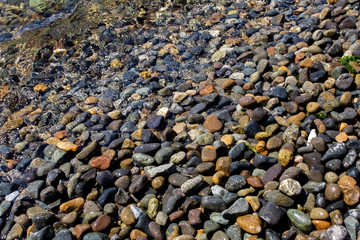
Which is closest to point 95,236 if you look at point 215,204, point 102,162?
point 102,162

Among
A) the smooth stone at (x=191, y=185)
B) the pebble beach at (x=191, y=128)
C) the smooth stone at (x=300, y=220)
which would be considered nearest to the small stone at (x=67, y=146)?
the pebble beach at (x=191, y=128)

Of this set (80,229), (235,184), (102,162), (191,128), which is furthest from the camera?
(191,128)

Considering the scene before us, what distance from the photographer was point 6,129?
5.56 m

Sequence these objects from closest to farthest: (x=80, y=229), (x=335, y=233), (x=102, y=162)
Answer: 1. (x=335, y=233)
2. (x=80, y=229)
3. (x=102, y=162)

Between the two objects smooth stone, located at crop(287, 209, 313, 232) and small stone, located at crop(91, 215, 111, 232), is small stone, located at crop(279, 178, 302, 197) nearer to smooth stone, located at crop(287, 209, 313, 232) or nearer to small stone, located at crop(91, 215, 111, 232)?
smooth stone, located at crop(287, 209, 313, 232)

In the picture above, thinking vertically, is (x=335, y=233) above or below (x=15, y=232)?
below

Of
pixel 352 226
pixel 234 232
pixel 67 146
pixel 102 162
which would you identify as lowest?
pixel 352 226

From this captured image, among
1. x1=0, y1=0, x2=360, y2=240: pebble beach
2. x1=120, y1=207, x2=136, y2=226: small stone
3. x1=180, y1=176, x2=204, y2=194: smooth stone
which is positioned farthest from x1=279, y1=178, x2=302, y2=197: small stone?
x1=120, y1=207, x2=136, y2=226: small stone

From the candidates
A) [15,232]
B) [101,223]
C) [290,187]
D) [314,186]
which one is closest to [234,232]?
[290,187]

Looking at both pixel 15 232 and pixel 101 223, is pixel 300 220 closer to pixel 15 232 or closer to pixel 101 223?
pixel 101 223

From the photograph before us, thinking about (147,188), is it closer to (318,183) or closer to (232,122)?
(232,122)

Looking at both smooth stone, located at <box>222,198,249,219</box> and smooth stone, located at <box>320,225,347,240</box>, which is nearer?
smooth stone, located at <box>320,225,347,240</box>

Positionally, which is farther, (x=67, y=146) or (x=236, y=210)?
(x=67, y=146)

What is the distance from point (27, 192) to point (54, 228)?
88 centimetres
